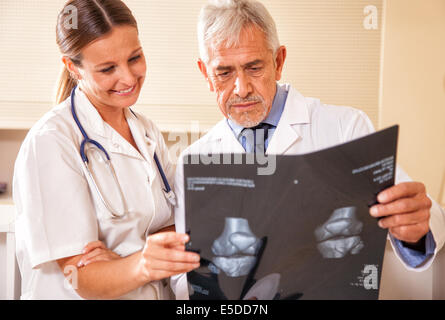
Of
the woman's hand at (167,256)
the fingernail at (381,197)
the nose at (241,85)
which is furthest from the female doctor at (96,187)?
the fingernail at (381,197)

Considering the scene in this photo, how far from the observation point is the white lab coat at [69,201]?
91 cm

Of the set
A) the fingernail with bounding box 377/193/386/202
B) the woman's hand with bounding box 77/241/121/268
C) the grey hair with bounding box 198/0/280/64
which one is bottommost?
the woman's hand with bounding box 77/241/121/268

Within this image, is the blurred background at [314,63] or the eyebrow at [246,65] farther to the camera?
the blurred background at [314,63]

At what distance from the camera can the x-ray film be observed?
752mm

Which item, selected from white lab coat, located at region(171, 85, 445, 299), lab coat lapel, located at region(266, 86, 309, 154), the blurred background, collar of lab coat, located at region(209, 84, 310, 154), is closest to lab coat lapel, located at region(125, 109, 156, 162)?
white lab coat, located at region(171, 85, 445, 299)

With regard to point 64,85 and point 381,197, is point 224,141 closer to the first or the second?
point 64,85

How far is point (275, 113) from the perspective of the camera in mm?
1314

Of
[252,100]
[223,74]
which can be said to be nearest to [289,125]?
[252,100]

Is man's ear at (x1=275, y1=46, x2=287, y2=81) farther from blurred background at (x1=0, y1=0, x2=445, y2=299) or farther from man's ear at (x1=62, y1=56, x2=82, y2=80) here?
blurred background at (x1=0, y1=0, x2=445, y2=299)

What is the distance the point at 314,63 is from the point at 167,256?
2.04 m

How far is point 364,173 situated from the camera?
769 mm

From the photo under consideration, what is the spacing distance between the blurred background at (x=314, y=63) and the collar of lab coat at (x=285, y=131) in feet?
4.29

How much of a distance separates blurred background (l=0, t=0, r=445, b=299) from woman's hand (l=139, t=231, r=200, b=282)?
73.4 inches

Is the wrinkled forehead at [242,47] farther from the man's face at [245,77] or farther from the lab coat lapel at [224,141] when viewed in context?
the lab coat lapel at [224,141]
